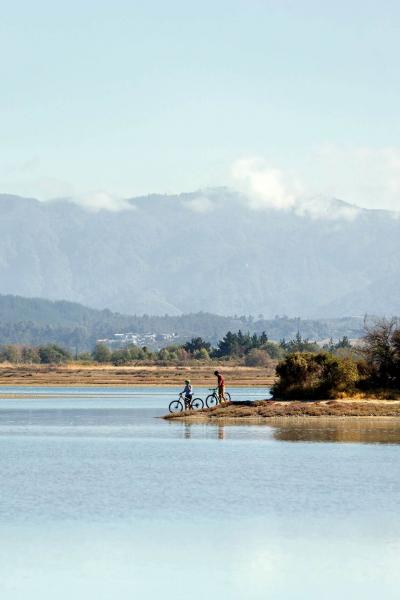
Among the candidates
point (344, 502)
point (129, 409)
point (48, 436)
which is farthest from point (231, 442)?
point (129, 409)

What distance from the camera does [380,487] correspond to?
1282 inches

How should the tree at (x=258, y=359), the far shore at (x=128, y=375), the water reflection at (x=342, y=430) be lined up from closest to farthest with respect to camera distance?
the water reflection at (x=342, y=430) → the far shore at (x=128, y=375) → the tree at (x=258, y=359)

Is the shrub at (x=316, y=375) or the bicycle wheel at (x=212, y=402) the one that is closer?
the shrub at (x=316, y=375)

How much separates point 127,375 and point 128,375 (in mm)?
106

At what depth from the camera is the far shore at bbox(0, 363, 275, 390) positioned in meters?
125

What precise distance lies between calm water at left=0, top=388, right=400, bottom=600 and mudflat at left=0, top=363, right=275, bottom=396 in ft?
248

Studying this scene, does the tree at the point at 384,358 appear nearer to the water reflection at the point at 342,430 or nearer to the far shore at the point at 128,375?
the water reflection at the point at 342,430

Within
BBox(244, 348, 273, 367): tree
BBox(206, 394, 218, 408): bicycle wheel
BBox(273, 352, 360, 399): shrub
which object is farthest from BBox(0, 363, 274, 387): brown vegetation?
BBox(273, 352, 360, 399): shrub

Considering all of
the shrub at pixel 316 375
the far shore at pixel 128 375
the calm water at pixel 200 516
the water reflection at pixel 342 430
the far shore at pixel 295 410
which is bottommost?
the calm water at pixel 200 516

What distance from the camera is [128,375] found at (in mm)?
142500

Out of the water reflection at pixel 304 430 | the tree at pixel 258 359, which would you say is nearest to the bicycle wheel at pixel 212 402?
the water reflection at pixel 304 430

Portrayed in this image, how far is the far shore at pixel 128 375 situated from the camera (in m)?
A: 125

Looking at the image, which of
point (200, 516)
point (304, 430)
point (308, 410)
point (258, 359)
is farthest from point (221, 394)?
point (258, 359)

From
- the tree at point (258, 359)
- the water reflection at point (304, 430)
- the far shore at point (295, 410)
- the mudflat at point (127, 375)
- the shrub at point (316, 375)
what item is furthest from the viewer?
the tree at point (258, 359)
